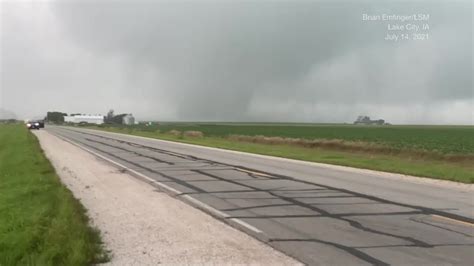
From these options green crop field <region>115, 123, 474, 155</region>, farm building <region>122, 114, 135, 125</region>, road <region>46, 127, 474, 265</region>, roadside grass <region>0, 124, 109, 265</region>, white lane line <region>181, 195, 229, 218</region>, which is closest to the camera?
roadside grass <region>0, 124, 109, 265</region>

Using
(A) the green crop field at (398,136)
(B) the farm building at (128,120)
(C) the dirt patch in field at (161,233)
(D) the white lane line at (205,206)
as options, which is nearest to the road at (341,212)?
(D) the white lane line at (205,206)

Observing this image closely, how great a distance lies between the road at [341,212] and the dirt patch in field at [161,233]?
405mm

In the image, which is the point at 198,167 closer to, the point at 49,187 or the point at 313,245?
the point at 49,187

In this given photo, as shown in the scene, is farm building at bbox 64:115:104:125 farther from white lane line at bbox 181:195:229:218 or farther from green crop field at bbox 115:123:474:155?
white lane line at bbox 181:195:229:218

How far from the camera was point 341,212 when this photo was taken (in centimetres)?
916

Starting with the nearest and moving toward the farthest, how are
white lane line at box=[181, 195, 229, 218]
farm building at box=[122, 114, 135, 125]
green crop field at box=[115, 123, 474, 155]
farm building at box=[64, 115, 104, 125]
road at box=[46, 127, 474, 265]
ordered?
road at box=[46, 127, 474, 265] → white lane line at box=[181, 195, 229, 218] → green crop field at box=[115, 123, 474, 155] → farm building at box=[122, 114, 135, 125] → farm building at box=[64, 115, 104, 125]

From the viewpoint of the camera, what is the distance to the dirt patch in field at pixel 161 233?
6.05m

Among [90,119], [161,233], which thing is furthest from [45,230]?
[90,119]

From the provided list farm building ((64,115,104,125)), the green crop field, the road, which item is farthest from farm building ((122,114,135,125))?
the road

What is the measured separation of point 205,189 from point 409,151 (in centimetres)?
2199

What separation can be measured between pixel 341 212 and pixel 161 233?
369 cm

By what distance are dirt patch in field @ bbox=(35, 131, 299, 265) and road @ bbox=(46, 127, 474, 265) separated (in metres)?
0.40

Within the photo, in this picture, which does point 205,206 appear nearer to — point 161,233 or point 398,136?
point 161,233

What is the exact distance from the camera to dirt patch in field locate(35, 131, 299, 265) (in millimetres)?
6047
